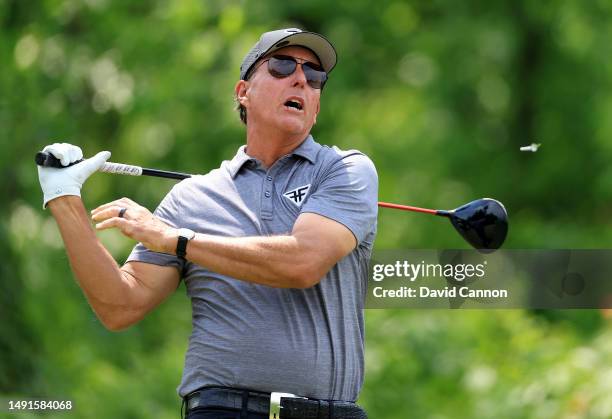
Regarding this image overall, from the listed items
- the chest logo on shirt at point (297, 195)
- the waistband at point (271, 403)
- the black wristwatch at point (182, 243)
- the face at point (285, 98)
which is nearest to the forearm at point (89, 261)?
the black wristwatch at point (182, 243)

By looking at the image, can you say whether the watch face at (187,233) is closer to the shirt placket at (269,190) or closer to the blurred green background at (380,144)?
the shirt placket at (269,190)

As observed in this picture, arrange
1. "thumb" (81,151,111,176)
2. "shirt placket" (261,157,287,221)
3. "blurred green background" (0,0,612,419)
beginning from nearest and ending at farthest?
"thumb" (81,151,111,176) → "shirt placket" (261,157,287,221) → "blurred green background" (0,0,612,419)

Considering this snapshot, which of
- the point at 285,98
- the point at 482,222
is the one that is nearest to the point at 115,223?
the point at 285,98

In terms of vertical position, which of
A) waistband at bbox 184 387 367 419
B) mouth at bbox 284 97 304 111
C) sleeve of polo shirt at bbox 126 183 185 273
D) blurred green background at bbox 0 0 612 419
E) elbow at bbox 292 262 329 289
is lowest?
waistband at bbox 184 387 367 419

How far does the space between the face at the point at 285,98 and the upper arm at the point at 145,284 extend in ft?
1.82

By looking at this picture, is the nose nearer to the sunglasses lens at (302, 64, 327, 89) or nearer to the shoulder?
the sunglasses lens at (302, 64, 327, 89)

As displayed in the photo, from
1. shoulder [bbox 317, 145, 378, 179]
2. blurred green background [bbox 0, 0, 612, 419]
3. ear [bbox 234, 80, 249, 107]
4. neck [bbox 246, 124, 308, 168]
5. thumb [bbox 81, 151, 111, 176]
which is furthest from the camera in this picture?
blurred green background [bbox 0, 0, 612, 419]

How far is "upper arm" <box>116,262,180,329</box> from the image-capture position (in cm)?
388

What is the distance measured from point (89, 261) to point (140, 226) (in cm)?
19

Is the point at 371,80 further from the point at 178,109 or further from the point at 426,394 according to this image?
the point at 426,394

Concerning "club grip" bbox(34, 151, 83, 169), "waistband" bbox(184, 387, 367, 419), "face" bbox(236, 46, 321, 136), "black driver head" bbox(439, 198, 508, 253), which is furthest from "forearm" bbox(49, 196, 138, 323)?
"black driver head" bbox(439, 198, 508, 253)

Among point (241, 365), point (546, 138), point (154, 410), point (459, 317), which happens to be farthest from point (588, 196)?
point (241, 365)

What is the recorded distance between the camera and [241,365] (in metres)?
3.66

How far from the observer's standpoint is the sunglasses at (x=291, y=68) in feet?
13.5
